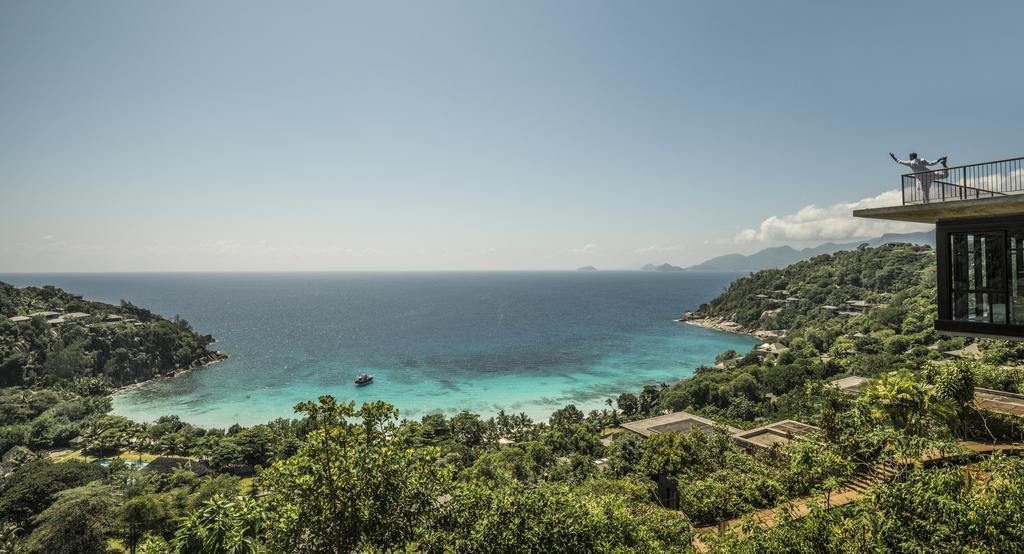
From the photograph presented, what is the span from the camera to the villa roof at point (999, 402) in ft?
36.1

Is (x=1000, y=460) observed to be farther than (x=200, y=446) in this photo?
No

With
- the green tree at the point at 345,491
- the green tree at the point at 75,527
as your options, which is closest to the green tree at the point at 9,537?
the green tree at the point at 75,527

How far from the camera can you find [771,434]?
1761 centimetres

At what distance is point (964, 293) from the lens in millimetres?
8680

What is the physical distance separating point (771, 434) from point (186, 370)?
54514 mm

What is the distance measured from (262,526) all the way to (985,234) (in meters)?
13.6

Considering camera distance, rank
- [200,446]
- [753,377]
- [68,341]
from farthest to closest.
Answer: [68,341] → [753,377] → [200,446]

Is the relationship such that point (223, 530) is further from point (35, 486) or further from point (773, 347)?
point (773, 347)

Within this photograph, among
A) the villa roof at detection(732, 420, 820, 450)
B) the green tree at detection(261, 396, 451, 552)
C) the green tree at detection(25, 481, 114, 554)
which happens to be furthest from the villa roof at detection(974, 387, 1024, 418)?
the green tree at detection(25, 481, 114, 554)

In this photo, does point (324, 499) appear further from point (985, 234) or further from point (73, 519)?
point (73, 519)

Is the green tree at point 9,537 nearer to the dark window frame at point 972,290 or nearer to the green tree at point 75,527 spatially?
the green tree at point 75,527

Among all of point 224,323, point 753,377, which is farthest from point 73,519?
point 224,323

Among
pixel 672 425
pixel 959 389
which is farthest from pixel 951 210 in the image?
pixel 672 425

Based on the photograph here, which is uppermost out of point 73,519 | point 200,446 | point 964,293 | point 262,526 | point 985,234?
point 985,234
